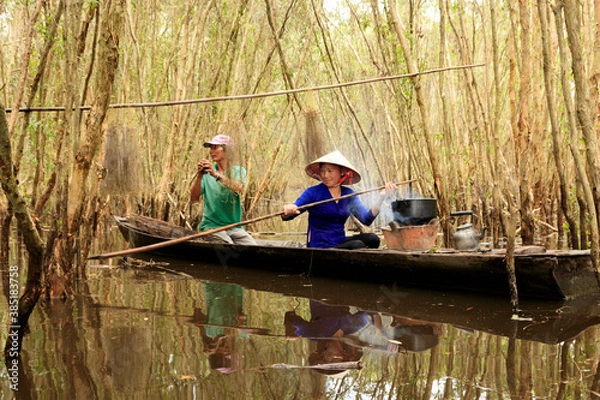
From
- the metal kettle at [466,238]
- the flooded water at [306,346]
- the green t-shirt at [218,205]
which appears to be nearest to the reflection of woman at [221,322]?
the flooded water at [306,346]

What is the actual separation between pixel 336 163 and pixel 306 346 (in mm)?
2098

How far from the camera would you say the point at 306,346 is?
3.31m

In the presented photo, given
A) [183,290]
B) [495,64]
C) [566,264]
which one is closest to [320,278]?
[183,290]

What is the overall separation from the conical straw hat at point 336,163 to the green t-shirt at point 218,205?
0.88 metres

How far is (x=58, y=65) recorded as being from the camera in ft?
23.9

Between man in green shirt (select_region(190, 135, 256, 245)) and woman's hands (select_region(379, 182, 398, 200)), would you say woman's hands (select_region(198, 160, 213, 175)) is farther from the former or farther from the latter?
woman's hands (select_region(379, 182, 398, 200))

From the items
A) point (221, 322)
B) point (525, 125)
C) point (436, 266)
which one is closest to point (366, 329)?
point (221, 322)

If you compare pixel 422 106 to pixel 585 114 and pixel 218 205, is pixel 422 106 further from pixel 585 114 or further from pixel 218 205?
pixel 585 114

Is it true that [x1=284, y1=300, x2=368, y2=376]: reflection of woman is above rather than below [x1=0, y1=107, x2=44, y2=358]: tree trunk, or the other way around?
below

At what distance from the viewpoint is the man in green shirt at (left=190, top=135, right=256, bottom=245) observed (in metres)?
5.35

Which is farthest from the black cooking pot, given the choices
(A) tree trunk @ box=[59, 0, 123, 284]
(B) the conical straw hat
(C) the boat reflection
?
(A) tree trunk @ box=[59, 0, 123, 284]

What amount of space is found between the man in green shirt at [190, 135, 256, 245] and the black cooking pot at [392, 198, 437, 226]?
143 centimetres

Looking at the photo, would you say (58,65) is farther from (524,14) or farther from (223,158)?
(524,14)

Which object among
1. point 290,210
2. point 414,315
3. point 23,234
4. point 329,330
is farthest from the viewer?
point 290,210
